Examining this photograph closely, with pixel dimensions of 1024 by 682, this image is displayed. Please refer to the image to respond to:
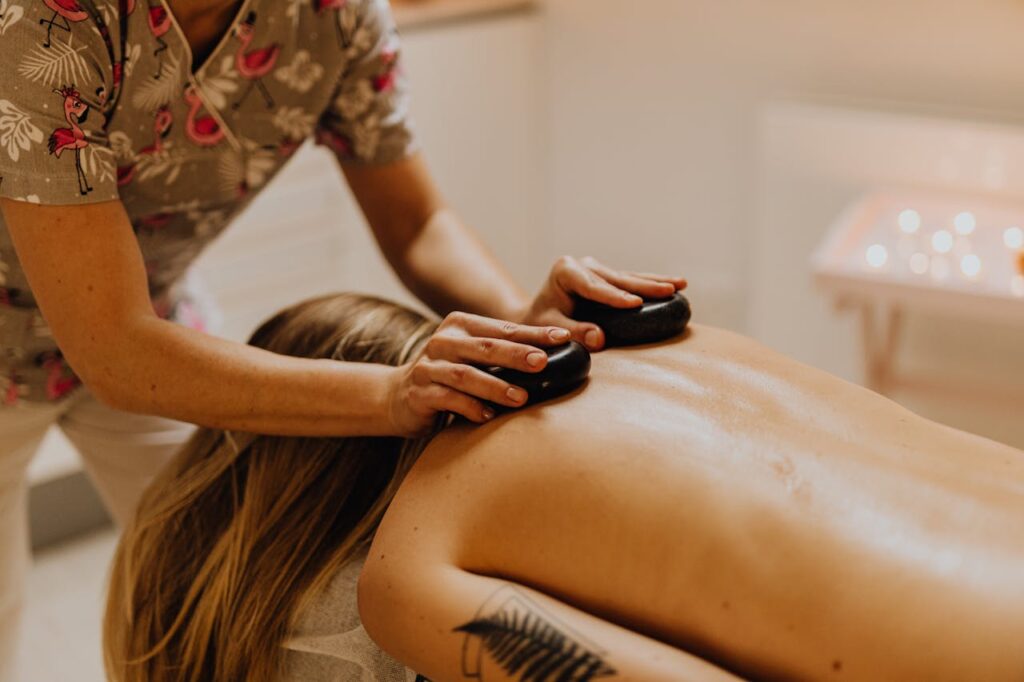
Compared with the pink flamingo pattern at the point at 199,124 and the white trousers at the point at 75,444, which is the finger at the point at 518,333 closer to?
the pink flamingo pattern at the point at 199,124

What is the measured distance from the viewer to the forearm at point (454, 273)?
1.43 m

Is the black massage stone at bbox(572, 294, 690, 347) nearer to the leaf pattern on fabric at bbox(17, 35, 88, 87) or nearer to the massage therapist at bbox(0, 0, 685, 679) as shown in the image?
the massage therapist at bbox(0, 0, 685, 679)

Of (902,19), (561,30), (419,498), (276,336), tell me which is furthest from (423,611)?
(561,30)

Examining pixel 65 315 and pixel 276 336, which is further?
pixel 276 336

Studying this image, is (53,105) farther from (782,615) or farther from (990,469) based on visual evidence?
(990,469)

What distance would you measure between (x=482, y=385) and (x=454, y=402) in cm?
3

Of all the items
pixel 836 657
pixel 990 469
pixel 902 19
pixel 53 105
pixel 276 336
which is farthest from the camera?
pixel 902 19

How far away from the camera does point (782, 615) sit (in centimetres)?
89

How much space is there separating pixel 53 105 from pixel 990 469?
2.99 feet

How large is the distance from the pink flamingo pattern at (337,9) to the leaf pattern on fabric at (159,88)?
183 millimetres

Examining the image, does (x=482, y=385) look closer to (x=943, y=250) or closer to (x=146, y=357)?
(x=146, y=357)

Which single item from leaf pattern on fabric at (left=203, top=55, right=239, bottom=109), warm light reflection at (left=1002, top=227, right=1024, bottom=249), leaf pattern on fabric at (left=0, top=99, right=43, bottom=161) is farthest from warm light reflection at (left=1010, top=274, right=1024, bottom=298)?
leaf pattern on fabric at (left=0, top=99, right=43, bottom=161)

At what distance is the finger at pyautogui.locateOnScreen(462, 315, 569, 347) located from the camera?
1.05 metres

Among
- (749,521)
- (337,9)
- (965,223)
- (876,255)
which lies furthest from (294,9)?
(965,223)
